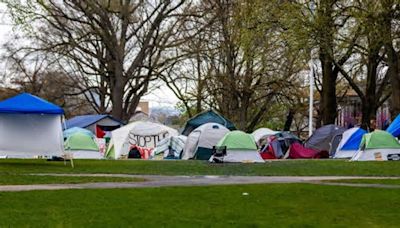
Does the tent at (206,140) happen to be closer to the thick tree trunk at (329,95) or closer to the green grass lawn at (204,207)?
the thick tree trunk at (329,95)

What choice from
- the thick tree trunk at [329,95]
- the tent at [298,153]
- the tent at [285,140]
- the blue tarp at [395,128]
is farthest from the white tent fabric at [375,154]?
the thick tree trunk at [329,95]

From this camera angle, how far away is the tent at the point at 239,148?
28484 mm

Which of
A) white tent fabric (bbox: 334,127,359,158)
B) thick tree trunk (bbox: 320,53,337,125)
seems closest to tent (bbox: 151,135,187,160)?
white tent fabric (bbox: 334,127,359,158)

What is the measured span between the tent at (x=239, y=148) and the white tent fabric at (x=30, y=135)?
7.09 m

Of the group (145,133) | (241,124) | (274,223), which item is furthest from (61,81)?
(274,223)

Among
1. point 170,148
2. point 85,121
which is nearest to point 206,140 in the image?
point 170,148

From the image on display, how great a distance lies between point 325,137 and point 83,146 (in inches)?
499

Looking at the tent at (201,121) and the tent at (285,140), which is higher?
the tent at (201,121)

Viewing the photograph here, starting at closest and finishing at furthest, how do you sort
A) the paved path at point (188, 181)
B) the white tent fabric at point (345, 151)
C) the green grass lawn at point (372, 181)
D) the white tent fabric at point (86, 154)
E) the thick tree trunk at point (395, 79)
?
the paved path at point (188, 181) → the green grass lawn at point (372, 181) → the thick tree trunk at point (395, 79) → the white tent fabric at point (345, 151) → the white tent fabric at point (86, 154)

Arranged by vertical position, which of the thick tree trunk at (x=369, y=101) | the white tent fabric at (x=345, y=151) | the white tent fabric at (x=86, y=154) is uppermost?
the thick tree trunk at (x=369, y=101)

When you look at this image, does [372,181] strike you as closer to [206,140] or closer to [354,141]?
[206,140]

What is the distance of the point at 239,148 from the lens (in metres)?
28.5

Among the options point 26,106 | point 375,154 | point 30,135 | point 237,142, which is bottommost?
point 375,154

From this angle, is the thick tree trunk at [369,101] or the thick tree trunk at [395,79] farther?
the thick tree trunk at [369,101]
